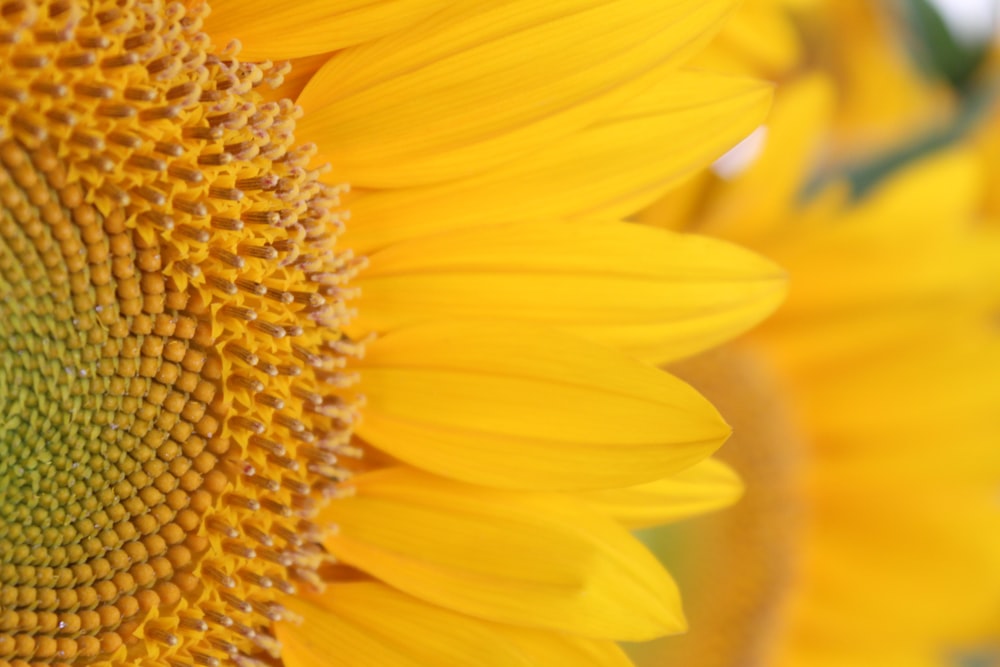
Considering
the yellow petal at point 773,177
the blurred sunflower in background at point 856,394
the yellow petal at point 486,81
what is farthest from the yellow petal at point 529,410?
the yellow petal at point 773,177

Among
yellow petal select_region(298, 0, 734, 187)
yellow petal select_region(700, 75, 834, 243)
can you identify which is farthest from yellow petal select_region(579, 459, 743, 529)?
yellow petal select_region(700, 75, 834, 243)

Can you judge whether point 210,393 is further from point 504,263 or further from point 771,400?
point 771,400

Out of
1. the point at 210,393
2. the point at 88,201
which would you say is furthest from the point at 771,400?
the point at 88,201

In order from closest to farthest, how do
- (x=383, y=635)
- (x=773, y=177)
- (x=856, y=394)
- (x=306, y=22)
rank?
(x=306, y=22)
(x=383, y=635)
(x=773, y=177)
(x=856, y=394)

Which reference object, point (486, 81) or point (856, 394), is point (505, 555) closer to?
point (486, 81)

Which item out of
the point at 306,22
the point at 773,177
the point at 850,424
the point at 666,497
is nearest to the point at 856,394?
the point at 850,424
